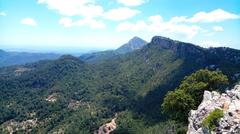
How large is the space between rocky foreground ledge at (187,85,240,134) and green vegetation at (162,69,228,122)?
8.18 meters

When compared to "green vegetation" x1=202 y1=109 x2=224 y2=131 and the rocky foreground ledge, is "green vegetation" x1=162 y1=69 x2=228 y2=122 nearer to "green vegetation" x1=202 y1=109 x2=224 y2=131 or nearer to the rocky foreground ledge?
the rocky foreground ledge

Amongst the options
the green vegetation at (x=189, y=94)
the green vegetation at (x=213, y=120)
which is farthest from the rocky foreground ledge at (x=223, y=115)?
the green vegetation at (x=189, y=94)

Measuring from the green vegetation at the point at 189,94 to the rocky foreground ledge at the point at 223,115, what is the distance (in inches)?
322

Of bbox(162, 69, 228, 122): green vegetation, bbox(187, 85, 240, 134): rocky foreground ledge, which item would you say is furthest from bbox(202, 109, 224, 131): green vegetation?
bbox(162, 69, 228, 122): green vegetation

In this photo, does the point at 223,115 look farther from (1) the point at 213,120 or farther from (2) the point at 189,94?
(2) the point at 189,94

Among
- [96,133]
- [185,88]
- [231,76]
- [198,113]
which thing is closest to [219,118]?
[198,113]

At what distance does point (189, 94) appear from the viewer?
71312 mm

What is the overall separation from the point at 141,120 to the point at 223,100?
141 m

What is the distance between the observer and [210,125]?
143 ft

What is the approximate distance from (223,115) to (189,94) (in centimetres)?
2791

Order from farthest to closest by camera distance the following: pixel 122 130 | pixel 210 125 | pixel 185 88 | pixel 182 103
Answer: pixel 122 130 < pixel 185 88 < pixel 182 103 < pixel 210 125

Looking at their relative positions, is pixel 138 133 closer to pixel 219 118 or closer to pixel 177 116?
pixel 177 116

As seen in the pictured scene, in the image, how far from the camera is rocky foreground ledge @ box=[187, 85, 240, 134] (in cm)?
4100

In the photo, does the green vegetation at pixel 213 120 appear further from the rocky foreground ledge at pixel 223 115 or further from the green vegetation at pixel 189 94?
the green vegetation at pixel 189 94
